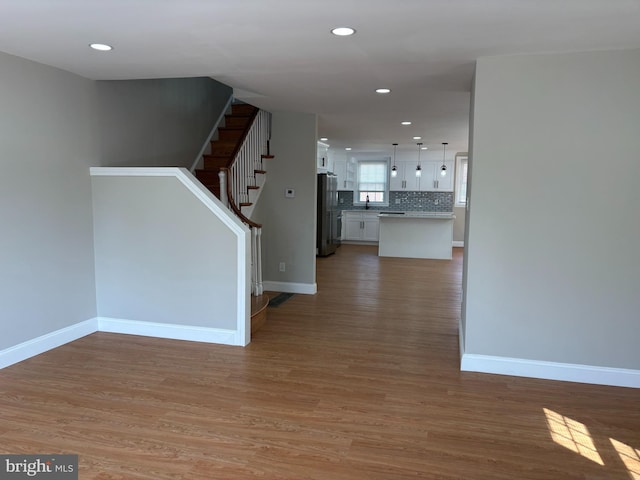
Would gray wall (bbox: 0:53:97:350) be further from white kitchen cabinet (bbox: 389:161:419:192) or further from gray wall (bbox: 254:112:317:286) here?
white kitchen cabinet (bbox: 389:161:419:192)

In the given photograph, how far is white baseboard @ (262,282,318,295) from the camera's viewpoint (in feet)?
19.7

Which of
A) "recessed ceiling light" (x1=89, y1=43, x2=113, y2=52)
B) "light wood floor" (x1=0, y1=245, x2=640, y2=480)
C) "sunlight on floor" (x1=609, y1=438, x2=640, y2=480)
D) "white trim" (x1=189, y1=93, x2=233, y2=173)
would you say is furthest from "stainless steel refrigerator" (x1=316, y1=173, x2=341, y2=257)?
"sunlight on floor" (x1=609, y1=438, x2=640, y2=480)

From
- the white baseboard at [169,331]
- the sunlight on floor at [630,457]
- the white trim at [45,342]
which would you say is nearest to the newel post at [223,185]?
the white baseboard at [169,331]

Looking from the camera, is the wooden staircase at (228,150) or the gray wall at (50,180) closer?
the gray wall at (50,180)

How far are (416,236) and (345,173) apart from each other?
3.07 meters

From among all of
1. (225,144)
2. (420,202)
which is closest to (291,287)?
(225,144)

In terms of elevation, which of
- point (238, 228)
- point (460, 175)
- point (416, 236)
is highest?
point (460, 175)

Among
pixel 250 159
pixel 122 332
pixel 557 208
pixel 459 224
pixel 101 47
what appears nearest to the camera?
pixel 101 47

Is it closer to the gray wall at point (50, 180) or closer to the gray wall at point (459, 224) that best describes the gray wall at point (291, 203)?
the gray wall at point (50, 180)

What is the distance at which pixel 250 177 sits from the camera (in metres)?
5.61

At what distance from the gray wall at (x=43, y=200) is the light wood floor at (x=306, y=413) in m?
0.40

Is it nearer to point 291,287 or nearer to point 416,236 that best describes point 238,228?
point 291,287

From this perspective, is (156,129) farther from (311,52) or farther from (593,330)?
(593,330)

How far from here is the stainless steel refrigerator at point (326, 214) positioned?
893 cm
